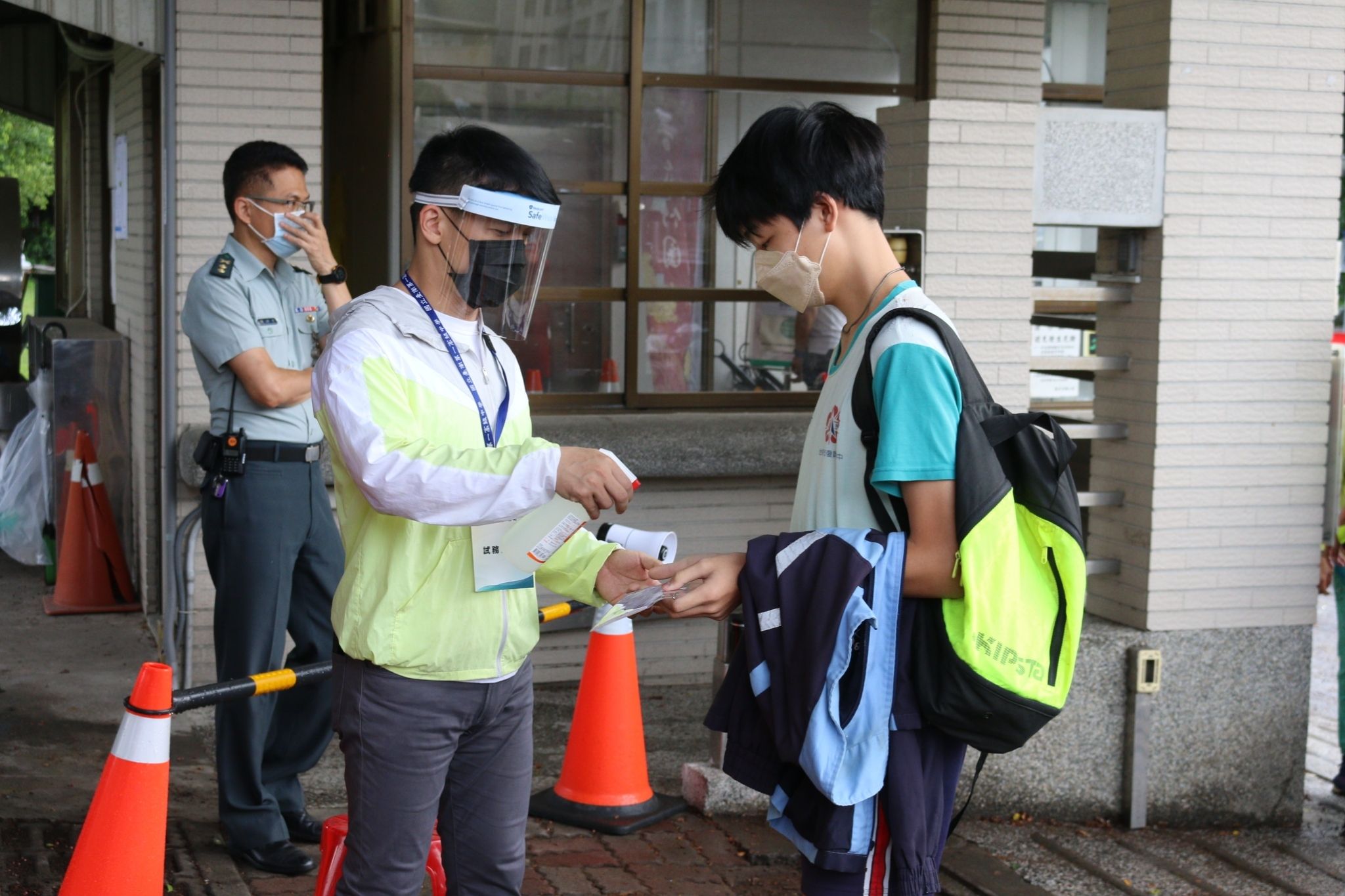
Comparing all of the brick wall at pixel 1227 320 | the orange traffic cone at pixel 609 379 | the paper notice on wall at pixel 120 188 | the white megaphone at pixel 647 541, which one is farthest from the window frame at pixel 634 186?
the white megaphone at pixel 647 541

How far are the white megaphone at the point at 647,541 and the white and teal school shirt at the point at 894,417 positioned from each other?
17.0 inches

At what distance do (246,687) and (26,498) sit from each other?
19.5ft

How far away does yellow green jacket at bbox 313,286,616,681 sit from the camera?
2488 mm

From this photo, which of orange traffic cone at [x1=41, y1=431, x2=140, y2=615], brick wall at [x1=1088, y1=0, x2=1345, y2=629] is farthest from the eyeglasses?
orange traffic cone at [x1=41, y1=431, x2=140, y2=615]

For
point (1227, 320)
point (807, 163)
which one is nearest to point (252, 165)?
point (807, 163)

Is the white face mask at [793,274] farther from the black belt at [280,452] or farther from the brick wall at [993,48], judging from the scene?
the brick wall at [993,48]

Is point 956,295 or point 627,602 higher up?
point 956,295

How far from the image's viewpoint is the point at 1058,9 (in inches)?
408

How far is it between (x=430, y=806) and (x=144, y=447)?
5405 mm

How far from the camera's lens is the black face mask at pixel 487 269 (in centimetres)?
280

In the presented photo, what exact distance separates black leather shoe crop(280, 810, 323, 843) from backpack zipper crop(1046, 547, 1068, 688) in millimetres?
2926

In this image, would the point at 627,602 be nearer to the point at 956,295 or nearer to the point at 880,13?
the point at 956,295

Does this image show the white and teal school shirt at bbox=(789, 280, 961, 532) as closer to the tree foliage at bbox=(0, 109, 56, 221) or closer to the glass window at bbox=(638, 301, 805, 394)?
the glass window at bbox=(638, 301, 805, 394)

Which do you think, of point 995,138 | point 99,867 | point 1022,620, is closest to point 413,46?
point 995,138
